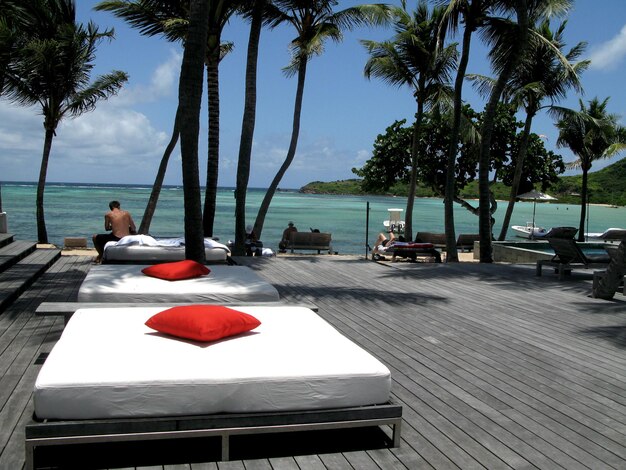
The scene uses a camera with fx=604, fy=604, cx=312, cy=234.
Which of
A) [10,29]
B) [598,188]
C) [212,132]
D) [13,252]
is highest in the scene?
[10,29]

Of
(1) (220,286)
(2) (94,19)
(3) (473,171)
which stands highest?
(2) (94,19)

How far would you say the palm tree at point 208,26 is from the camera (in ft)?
41.9

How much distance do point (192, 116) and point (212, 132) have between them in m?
4.92

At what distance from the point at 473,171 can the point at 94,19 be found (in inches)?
595

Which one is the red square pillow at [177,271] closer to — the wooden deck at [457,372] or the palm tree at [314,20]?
the wooden deck at [457,372]

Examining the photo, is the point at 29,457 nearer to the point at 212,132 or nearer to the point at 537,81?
the point at 212,132

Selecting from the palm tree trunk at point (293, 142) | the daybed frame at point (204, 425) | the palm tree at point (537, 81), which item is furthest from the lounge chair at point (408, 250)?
the daybed frame at point (204, 425)

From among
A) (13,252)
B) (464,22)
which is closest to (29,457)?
(13,252)

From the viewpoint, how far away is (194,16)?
8148 mm

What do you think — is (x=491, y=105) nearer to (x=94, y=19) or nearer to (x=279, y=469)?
(x=94, y=19)

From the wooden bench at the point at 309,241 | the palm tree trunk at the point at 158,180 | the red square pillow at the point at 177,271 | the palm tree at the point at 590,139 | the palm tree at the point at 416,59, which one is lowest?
the wooden bench at the point at 309,241

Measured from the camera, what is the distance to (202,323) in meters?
3.80

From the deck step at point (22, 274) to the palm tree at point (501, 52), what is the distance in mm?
9170

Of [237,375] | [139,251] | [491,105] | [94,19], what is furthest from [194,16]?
[94,19]
